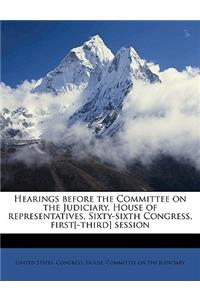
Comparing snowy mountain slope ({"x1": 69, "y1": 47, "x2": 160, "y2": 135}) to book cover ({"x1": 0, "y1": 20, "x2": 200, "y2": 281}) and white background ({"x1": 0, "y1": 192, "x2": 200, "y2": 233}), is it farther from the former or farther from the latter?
white background ({"x1": 0, "y1": 192, "x2": 200, "y2": 233})

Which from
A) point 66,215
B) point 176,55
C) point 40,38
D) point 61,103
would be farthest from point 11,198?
point 176,55

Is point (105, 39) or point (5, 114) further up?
point (105, 39)

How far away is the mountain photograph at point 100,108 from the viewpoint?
19.4 metres

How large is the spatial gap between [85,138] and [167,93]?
2469mm

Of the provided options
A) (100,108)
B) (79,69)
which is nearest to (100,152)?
(100,108)

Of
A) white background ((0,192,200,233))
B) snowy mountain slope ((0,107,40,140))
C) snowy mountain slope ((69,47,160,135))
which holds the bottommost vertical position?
white background ((0,192,200,233))

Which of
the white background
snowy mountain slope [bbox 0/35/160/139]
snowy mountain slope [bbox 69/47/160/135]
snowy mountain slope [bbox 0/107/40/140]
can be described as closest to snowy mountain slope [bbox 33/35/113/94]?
snowy mountain slope [bbox 0/35/160/139]

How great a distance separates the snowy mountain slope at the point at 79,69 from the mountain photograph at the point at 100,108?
3 cm

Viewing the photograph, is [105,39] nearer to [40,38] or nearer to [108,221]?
[40,38]

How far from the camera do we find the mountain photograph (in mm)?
19422

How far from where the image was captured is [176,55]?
19.5 metres

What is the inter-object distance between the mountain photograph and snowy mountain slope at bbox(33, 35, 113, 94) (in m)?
0.03

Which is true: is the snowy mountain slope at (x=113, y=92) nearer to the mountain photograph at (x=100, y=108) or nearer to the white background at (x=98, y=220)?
the mountain photograph at (x=100, y=108)

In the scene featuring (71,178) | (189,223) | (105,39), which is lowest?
(189,223)
